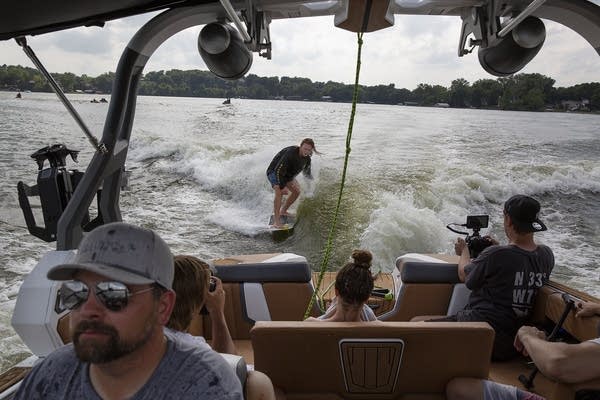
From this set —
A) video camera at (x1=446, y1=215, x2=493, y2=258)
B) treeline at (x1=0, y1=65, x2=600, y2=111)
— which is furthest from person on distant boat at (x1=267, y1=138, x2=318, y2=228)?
video camera at (x1=446, y1=215, x2=493, y2=258)

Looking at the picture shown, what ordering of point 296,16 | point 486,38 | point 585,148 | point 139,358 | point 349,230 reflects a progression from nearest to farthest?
point 139,358 < point 486,38 < point 296,16 < point 349,230 < point 585,148

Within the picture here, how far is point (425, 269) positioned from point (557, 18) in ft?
5.11

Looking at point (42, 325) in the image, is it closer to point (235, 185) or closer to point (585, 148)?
point (235, 185)

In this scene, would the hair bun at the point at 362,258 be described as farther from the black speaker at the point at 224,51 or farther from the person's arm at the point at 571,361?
the black speaker at the point at 224,51

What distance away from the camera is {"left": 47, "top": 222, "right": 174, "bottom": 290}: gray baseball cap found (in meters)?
1.14

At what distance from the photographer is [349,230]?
8438 millimetres

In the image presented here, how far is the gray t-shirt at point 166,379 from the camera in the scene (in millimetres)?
1146

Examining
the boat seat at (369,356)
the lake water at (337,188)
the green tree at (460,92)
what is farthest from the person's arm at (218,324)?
the green tree at (460,92)

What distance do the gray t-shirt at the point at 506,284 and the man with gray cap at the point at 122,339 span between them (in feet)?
5.39

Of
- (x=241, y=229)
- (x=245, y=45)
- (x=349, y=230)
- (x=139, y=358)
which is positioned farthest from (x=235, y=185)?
(x=139, y=358)

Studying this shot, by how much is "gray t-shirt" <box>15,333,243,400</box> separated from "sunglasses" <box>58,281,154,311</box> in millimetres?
179

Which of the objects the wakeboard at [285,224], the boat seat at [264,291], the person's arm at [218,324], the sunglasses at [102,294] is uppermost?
the sunglasses at [102,294]

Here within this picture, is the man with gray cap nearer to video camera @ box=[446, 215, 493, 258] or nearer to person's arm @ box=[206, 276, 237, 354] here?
person's arm @ box=[206, 276, 237, 354]

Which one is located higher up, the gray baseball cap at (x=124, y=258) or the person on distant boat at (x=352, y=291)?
the gray baseball cap at (x=124, y=258)
